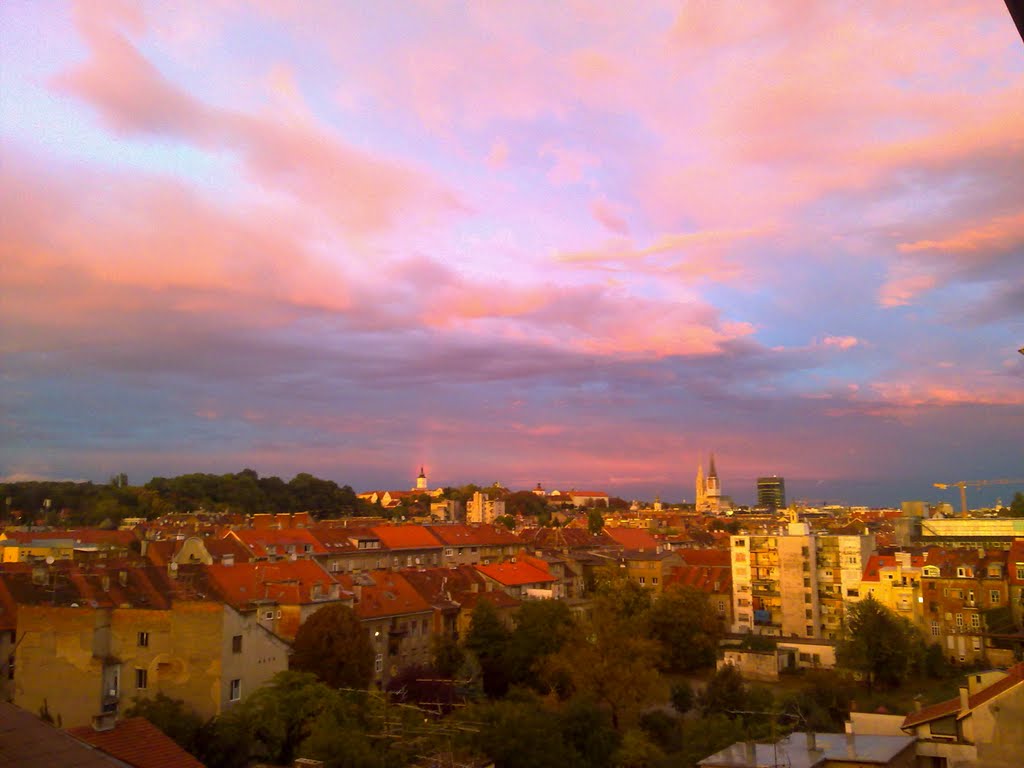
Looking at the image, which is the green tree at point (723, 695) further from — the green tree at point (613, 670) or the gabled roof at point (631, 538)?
the gabled roof at point (631, 538)

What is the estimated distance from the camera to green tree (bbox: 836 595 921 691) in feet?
134

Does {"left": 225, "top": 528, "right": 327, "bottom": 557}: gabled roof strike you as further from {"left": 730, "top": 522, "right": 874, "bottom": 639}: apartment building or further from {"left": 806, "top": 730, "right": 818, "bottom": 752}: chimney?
{"left": 806, "top": 730, "right": 818, "bottom": 752}: chimney

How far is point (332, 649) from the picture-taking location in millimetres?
31703

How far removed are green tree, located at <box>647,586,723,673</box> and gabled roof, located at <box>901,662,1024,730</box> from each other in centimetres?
2818

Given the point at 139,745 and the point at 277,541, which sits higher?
the point at 277,541

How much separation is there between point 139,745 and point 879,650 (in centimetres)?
3605

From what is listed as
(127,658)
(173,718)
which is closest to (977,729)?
(173,718)

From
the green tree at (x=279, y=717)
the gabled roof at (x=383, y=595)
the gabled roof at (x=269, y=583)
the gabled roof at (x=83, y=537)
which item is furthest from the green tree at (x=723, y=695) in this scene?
the gabled roof at (x=83, y=537)

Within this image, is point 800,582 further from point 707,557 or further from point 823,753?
point 823,753

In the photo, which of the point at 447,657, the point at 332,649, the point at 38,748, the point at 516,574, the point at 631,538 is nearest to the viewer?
the point at 38,748

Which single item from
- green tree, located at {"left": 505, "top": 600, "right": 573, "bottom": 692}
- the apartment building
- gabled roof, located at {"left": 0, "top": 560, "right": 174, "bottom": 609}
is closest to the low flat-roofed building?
green tree, located at {"left": 505, "top": 600, "right": 573, "bottom": 692}

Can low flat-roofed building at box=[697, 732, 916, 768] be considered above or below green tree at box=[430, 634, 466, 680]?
above

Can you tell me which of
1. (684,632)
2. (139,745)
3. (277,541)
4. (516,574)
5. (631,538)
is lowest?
(684,632)

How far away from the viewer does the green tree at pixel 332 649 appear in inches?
1240
